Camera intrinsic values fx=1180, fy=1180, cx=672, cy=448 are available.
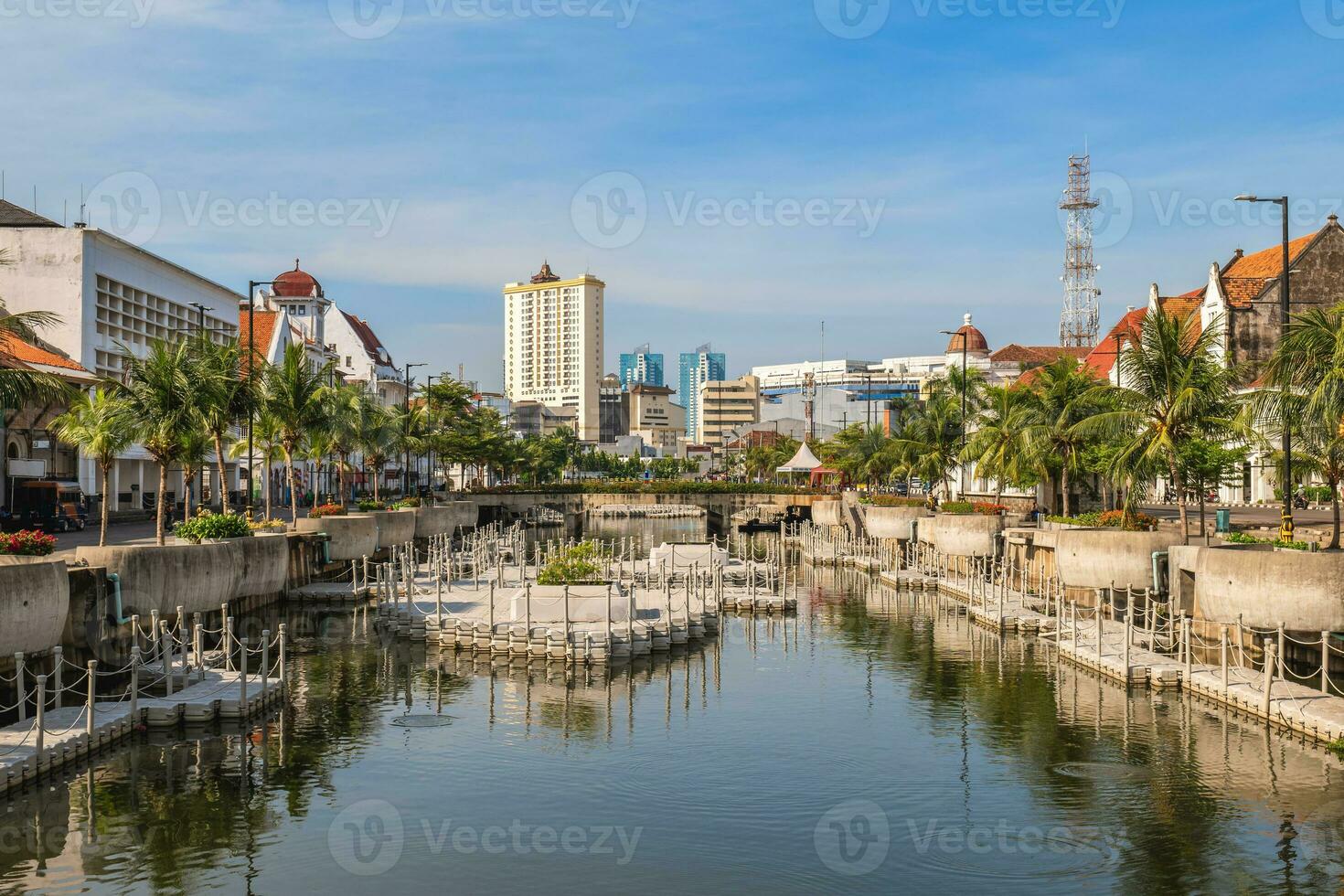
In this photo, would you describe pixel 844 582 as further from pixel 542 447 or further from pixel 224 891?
pixel 542 447

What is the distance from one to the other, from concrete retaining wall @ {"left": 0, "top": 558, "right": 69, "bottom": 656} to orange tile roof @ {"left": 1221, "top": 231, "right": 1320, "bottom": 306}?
2786 inches

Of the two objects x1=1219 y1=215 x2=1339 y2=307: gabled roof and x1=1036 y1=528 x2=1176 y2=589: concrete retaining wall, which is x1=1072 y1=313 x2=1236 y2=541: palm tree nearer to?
x1=1036 y1=528 x2=1176 y2=589: concrete retaining wall

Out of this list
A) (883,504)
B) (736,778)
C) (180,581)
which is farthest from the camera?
(883,504)

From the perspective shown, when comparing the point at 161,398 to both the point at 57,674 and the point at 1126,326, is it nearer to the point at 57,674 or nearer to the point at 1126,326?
the point at 57,674

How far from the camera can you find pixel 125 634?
3322cm

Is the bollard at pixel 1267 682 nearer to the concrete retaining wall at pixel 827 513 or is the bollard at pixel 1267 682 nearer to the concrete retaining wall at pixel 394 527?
the concrete retaining wall at pixel 394 527

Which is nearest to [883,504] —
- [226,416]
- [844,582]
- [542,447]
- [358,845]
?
[844,582]

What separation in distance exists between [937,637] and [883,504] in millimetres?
36990

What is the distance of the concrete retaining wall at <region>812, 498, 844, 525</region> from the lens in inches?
4102
